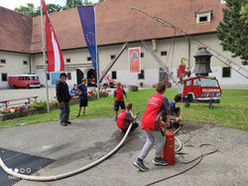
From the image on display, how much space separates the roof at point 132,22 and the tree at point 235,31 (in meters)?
7.27

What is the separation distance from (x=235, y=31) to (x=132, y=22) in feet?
54.4

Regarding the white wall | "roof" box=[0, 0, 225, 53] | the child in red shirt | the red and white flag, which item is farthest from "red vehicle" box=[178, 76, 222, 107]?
"roof" box=[0, 0, 225, 53]

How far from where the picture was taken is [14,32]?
33.9 metres

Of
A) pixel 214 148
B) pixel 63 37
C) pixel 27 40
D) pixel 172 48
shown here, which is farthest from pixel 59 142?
pixel 27 40

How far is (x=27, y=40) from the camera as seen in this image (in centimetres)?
3584

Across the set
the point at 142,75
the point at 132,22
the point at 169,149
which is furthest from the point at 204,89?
the point at 132,22

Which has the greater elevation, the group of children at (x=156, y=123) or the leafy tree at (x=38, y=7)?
the leafy tree at (x=38, y=7)

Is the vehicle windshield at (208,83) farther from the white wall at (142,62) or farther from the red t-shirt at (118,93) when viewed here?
the white wall at (142,62)

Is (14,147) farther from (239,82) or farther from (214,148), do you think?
(239,82)

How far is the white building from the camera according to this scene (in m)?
24.4

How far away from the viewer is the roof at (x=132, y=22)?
82.0 ft

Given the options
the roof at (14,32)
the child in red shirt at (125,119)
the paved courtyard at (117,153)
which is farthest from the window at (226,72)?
the roof at (14,32)

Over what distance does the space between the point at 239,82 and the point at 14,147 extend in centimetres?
2550

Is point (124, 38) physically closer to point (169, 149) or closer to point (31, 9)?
point (169, 149)
